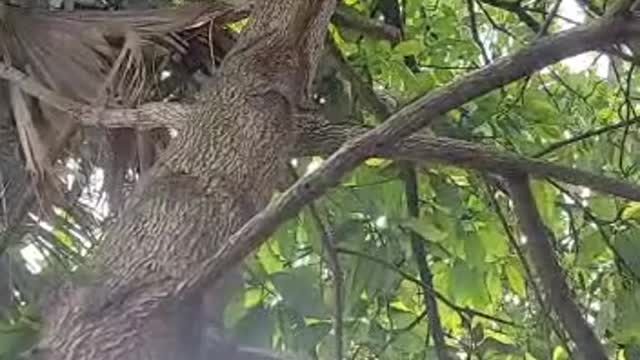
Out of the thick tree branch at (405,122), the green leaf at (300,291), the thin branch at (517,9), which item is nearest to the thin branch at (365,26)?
the thin branch at (517,9)

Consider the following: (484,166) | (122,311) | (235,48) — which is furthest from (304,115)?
(122,311)

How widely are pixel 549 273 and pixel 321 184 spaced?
37 cm

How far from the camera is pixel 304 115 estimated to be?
124cm

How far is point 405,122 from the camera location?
0.98m

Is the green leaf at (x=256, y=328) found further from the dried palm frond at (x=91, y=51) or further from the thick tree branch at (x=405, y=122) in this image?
the thick tree branch at (x=405, y=122)

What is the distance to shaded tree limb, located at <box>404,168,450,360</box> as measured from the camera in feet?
4.94

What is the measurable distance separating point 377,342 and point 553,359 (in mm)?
286

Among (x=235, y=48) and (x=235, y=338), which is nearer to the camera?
(x=235, y=48)

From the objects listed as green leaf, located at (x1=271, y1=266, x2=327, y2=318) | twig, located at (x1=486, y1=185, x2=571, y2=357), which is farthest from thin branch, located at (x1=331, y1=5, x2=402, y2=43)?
green leaf, located at (x1=271, y1=266, x2=327, y2=318)

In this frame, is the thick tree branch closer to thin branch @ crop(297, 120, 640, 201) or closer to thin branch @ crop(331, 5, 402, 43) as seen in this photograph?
thin branch @ crop(297, 120, 640, 201)

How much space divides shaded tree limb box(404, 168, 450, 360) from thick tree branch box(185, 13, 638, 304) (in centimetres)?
52

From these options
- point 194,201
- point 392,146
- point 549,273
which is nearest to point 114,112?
point 194,201

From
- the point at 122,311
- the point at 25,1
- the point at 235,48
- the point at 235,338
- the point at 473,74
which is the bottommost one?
the point at 122,311

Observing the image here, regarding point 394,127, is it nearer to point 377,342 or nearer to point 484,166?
point 484,166
